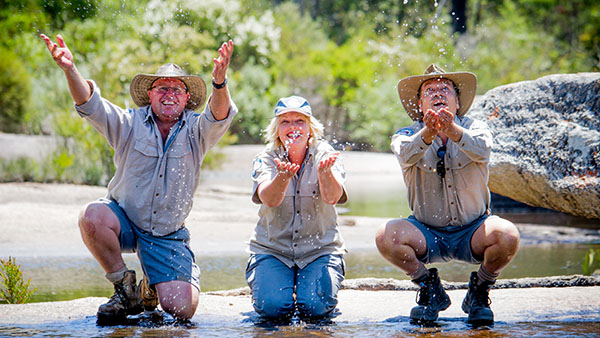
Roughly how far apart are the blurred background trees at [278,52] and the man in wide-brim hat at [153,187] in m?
9.47

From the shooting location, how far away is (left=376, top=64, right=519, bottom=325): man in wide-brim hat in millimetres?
3648

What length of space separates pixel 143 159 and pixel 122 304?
83cm

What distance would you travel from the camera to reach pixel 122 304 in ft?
12.4

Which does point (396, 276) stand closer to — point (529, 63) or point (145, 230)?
point (145, 230)

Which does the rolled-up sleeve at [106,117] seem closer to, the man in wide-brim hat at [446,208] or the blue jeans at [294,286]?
the blue jeans at [294,286]

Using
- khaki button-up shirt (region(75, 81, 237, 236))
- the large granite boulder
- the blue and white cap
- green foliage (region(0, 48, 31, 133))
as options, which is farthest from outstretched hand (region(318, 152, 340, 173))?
green foliage (region(0, 48, 31, 133))

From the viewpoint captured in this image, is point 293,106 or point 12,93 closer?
point 293,106

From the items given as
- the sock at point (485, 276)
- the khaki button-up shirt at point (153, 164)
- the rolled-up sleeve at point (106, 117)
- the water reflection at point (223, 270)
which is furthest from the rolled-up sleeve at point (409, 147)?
the water reflection at point (223, 270)

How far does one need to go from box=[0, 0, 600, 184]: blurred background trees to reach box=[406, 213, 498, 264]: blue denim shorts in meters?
9.94

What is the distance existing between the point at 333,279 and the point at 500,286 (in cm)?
142

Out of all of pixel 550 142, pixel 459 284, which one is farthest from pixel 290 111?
pixel 550 142

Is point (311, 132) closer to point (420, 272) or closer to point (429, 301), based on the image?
point (420, 272)

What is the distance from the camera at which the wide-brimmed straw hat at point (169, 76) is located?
4137 millimetres

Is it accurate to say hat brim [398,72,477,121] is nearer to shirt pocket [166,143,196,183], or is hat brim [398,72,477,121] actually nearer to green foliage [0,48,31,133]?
shirt pocket [166,143,196,183]
